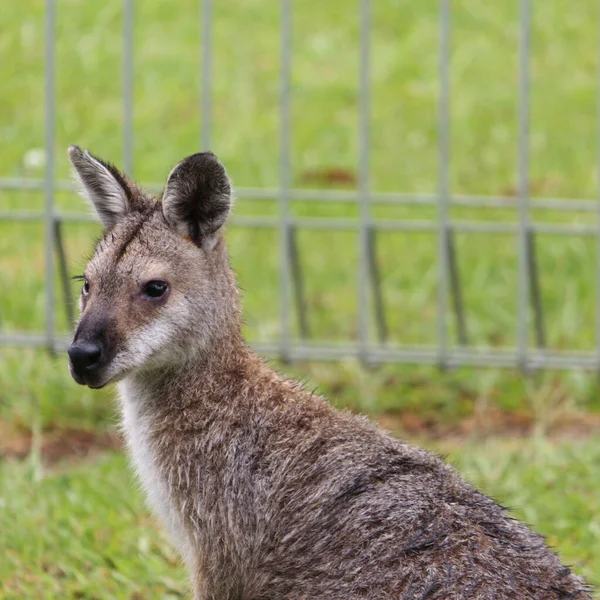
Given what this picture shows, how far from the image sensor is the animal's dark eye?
4539mm

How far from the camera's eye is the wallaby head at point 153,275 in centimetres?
441

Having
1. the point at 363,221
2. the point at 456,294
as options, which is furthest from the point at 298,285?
the point at 456,294

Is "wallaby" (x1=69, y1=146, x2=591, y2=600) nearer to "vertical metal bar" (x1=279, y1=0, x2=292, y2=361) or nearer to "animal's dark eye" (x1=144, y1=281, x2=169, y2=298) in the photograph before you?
"animal's dark eye" (x1=144, y1=281, x2=169, y2=298)

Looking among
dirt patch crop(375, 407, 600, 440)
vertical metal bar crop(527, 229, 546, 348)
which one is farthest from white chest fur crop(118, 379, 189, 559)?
vertical metal bar crop(527, 229, 546, 348)

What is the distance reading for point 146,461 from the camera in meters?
4.77

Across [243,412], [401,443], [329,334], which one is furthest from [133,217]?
[329,334]

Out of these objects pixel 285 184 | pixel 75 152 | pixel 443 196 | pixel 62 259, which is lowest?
pixel 62 259

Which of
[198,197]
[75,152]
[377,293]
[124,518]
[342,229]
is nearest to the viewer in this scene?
[198,197]

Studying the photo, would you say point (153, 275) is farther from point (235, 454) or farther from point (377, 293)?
point (377, 293)

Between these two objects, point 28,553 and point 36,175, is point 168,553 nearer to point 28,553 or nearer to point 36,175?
point 28,553

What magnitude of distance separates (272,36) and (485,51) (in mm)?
1882

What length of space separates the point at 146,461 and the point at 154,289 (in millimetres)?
664

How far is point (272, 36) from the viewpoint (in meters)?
11.6

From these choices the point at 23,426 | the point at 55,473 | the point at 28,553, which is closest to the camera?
the point at 28,553
